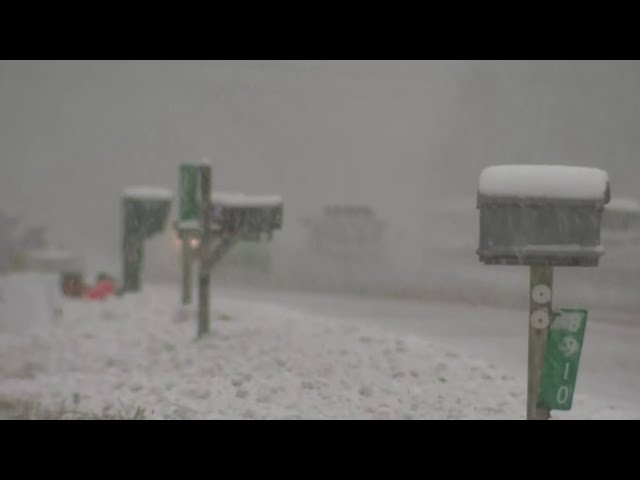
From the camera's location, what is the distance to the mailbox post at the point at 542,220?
13.0ft

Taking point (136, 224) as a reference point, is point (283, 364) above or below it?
below

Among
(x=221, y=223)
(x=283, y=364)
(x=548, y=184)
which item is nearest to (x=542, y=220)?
(x=548, y=184)

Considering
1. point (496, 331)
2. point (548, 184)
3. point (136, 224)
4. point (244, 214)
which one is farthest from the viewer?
point (136, 224)

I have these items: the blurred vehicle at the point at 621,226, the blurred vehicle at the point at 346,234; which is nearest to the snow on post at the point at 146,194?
the blurred vehicle at the point at 346,234

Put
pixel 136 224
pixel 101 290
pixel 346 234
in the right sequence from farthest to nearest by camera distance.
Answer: pixel 346 234 → pixel 136 224 → pixel 101 290

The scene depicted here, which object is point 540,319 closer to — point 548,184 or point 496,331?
point 548,184

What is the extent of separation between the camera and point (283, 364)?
241 inches

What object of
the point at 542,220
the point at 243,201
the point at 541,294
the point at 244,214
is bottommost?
the point at 541,294

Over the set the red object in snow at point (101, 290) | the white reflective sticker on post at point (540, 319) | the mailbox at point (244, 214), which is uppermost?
the mailbox at point (244, 214)

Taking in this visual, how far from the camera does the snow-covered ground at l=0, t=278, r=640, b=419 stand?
5.05 meters

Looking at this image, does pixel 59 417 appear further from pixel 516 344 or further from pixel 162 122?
pixel 162 122

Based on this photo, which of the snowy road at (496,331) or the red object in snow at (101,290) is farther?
the red object in snow at (101,290)

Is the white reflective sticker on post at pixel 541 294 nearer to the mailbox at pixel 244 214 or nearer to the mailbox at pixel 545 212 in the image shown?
the mailbox at pixel 545 212

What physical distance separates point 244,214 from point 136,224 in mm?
3428
